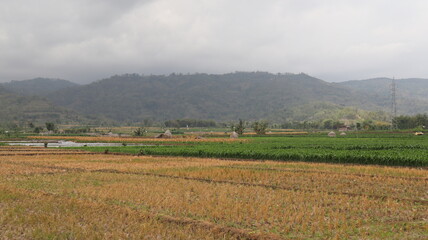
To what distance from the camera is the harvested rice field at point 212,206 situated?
12.5 m

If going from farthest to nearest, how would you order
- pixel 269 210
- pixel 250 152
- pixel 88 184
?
pixel 250 152
pixel 88 184
pixel 269 210

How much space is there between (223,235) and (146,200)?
5.94m

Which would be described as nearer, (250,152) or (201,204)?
(201,204)

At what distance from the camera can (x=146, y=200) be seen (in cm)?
1714

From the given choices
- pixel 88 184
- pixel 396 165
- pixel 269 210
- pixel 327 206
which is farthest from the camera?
pixel 396 165

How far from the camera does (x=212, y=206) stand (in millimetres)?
15977

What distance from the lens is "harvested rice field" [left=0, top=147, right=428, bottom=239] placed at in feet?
41.0

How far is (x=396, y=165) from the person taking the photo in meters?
34.5

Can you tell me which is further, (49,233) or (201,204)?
(201,204)

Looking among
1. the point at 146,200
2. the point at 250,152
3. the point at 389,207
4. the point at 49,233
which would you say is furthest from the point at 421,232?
the point at 250,152

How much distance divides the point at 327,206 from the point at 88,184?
42.7 feet

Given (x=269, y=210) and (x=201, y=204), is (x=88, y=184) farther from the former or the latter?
(x=269, y=210)

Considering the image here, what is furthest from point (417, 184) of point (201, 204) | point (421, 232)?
point (201, 204)

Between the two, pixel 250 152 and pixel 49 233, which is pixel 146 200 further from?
pixel 250 152
